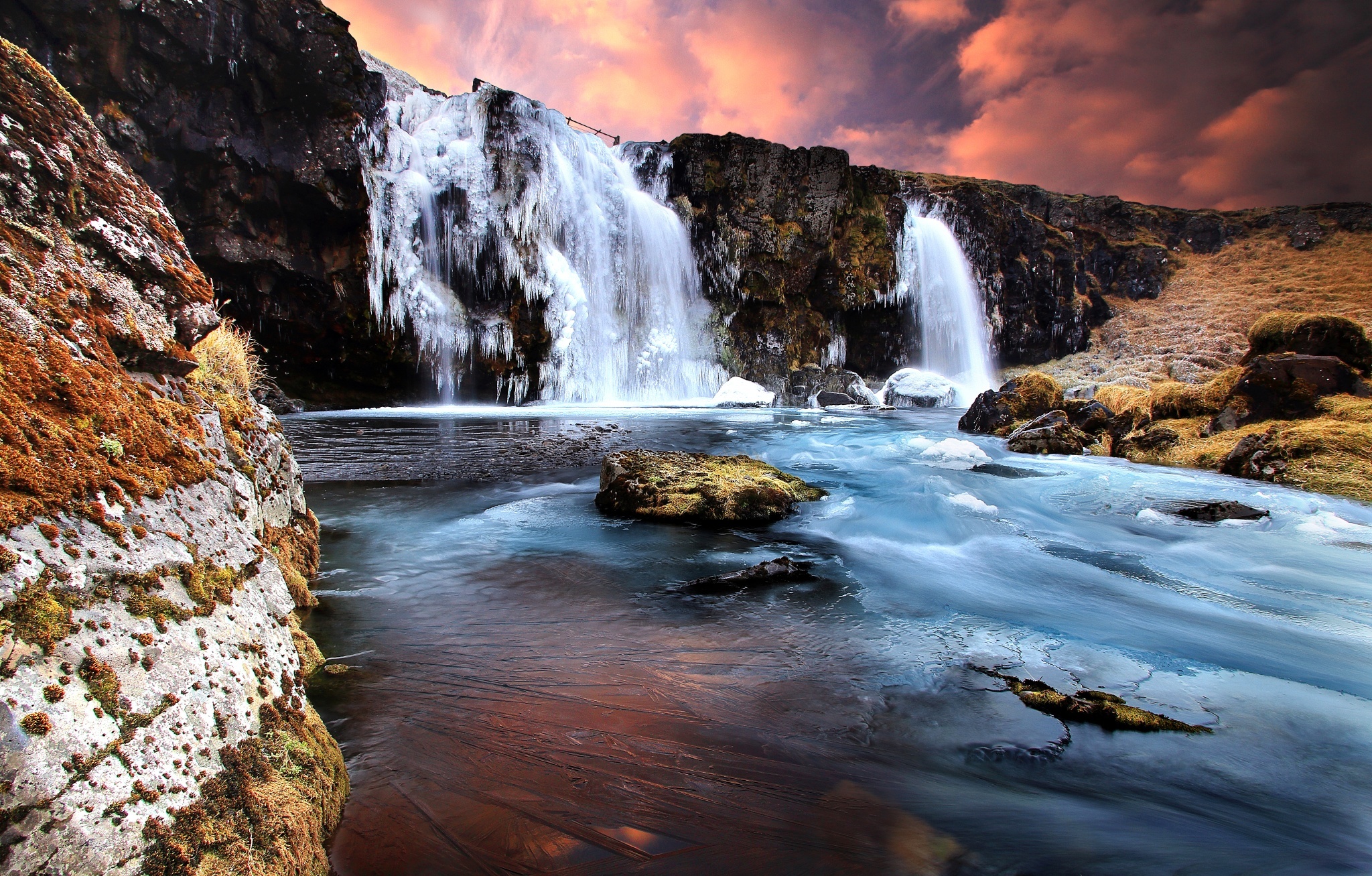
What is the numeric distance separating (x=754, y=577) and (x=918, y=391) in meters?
30.5

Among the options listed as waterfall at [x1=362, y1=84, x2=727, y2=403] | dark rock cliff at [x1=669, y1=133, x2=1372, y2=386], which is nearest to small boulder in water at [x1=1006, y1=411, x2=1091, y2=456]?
waterfall at [x1=362, y1=84, x2=727, y2=403]

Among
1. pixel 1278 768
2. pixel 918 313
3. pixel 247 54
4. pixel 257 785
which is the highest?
pixel 247 54

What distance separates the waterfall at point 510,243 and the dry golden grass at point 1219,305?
28.0 metres

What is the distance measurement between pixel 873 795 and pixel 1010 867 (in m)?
0.52

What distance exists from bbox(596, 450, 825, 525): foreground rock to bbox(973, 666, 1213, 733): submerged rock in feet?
12.8

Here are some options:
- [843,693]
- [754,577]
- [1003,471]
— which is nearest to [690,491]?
[754,577]

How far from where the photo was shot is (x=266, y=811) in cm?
160

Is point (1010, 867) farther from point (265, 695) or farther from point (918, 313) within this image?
point (918, 313)

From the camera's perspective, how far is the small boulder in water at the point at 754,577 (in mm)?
4672

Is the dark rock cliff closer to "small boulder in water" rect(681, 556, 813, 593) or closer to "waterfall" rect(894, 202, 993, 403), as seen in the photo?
"waterfall" rect(894, 202, 993, 403)

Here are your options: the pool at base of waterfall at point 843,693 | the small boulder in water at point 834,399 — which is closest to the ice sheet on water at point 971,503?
the pool at base of waterfall at point 843,693

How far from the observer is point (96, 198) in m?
2.64

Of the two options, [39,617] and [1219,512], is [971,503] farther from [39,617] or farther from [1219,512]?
[39,617]

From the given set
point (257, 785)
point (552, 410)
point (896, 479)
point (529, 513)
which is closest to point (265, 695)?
point (257, 785)
